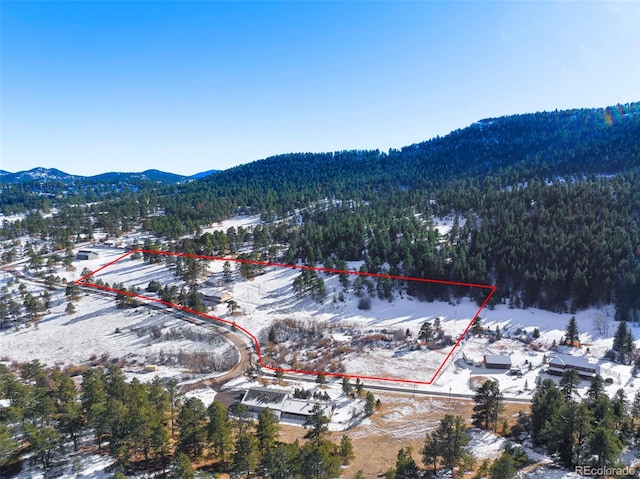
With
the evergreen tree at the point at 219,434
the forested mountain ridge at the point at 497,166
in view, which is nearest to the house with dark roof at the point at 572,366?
the evergreen tree at the point at 219,434

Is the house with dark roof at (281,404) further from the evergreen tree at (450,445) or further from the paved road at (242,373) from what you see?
the evergreen tree at (450,445)

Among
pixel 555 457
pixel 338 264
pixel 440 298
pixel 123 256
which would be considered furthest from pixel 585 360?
pixel 123 256

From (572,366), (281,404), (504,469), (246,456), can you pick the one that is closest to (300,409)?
(281,404)

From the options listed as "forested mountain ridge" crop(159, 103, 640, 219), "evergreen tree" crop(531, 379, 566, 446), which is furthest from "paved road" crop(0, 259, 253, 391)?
"forested mountain ridge" crop(159, 103, 640, 219)

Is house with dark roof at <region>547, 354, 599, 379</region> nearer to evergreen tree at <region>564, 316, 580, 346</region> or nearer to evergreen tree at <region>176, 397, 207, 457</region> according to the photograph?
evergreen tree at <region>564, 316, 580, 346</region>

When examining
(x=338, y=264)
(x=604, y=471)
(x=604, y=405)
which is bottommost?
(x=604, y=471)

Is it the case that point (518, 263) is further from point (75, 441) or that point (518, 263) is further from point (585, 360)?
point (75, 441)
